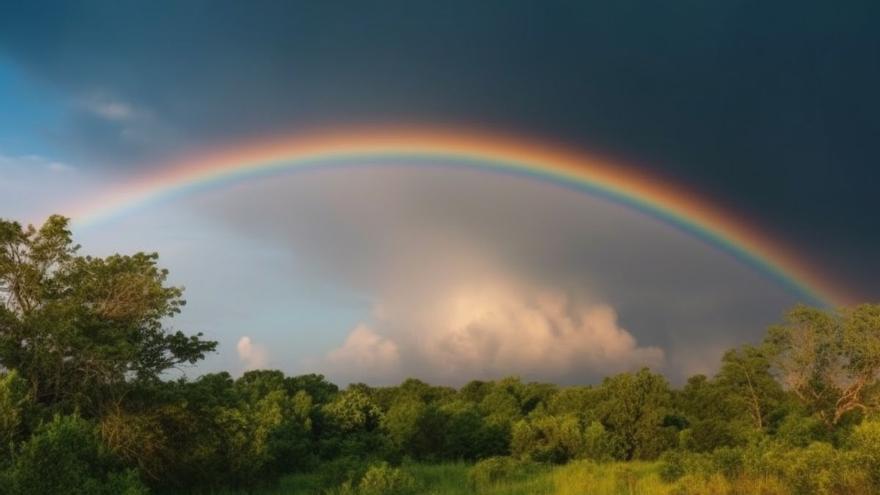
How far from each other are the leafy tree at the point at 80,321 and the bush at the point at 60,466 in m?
4.83

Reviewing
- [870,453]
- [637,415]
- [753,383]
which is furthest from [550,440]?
[870,453]

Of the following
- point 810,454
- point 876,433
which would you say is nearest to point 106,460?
point 810,454

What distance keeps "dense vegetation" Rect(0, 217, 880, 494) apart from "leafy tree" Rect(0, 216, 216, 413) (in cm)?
4

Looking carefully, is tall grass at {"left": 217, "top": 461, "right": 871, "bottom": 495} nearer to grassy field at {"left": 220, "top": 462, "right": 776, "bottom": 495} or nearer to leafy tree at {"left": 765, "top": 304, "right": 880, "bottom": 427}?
grassy field at {"left": 220, "top": 462, "right": 776, "bottom": 495}

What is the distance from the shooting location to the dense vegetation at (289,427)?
1830 centimetres

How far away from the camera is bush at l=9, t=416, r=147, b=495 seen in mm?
13047

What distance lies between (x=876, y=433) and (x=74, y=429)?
20819 millimetres

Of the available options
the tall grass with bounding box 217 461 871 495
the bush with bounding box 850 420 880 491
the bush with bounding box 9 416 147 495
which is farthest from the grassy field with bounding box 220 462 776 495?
the bush with bounding box 9 416 147 495

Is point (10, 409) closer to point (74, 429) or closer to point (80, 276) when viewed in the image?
point (74, 429)

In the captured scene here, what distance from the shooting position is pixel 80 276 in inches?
787

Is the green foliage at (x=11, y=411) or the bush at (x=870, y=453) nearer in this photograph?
the green foliage at (x=11, y=411)

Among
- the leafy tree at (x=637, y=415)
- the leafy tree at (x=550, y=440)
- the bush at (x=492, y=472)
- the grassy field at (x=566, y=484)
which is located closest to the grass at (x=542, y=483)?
the grassy field at (x=566, y=484)

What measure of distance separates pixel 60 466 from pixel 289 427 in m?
20.3

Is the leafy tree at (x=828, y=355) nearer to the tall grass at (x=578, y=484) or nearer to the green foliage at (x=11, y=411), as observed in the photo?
the tall grass at (x=578, y=484)
